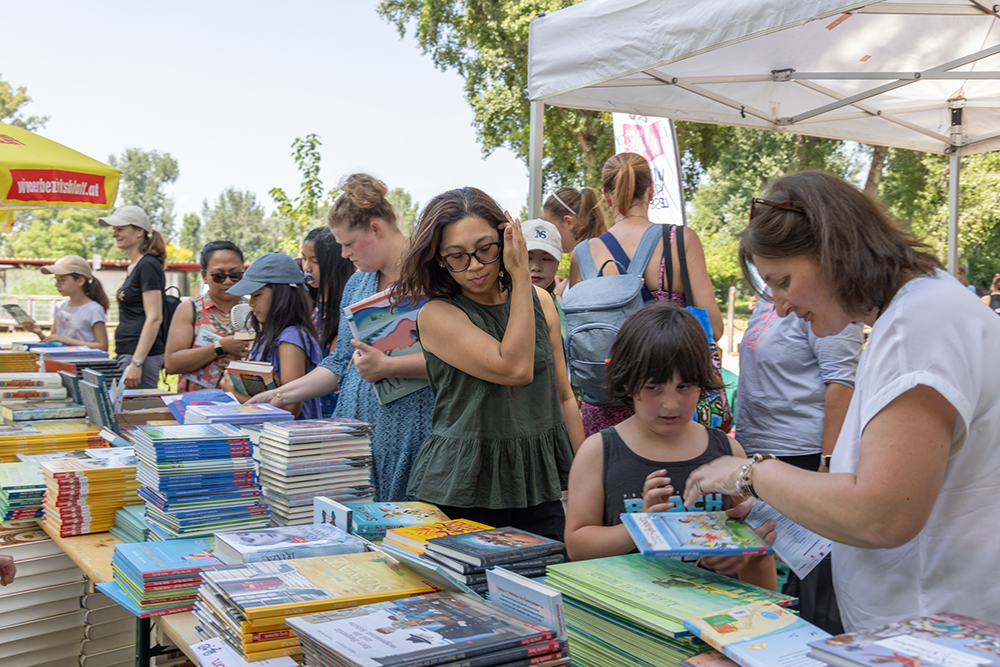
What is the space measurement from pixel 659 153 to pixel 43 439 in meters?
4.81

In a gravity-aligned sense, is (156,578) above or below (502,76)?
below

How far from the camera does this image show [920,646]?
0.91 m

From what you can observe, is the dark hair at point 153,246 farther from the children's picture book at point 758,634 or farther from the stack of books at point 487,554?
the children's picture book at point 758,634

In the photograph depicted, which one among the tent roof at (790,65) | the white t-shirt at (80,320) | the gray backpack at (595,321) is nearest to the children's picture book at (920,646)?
the gray backpack at (595,321)

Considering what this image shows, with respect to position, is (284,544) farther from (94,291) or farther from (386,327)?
(94,291)

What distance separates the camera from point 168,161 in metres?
79.4

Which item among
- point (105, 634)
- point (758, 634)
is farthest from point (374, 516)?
point (105, 634)

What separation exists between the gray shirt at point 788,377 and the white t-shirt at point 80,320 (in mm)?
5381

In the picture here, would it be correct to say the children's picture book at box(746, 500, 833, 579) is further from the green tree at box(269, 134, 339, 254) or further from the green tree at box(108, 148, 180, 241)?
the green tree at box(108, 148, 180, 241)

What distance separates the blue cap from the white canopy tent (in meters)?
1.42

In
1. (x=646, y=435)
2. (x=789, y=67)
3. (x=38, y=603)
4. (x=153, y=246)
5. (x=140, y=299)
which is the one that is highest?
(x=789, y=67)

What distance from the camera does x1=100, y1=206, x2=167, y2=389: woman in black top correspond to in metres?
5.25

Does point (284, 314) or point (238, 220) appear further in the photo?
point (238, 220)

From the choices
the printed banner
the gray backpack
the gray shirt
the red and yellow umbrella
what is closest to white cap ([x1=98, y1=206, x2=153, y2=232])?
the red and yellow umbrella
